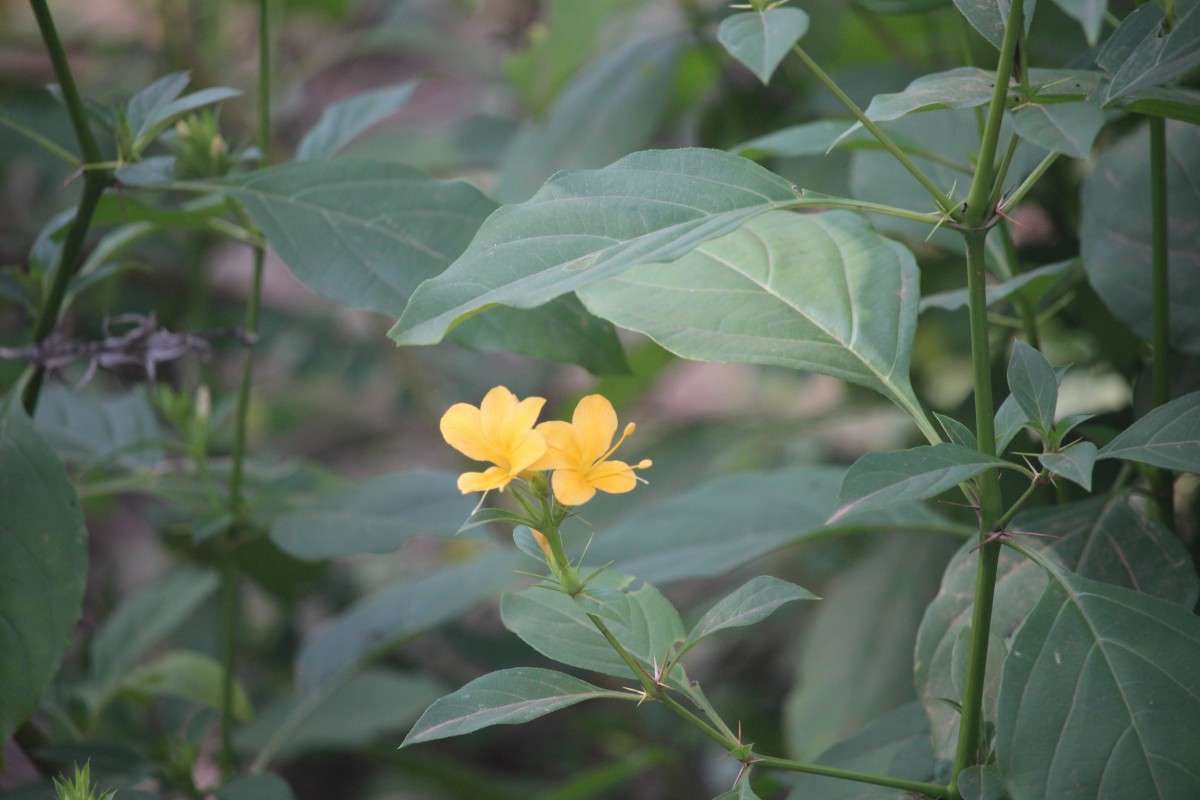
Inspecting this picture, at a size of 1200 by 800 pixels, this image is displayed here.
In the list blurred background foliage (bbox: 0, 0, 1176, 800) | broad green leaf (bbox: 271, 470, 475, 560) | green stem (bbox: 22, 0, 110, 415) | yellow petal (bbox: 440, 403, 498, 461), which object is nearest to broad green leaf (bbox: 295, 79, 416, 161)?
blurred background foliage (bbox: 0, 0, 1176, 800)

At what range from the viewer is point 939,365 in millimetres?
1744

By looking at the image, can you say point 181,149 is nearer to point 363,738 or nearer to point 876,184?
point 876,184

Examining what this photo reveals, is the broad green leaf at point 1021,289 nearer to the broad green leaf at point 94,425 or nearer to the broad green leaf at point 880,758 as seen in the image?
the broad green leaf at point 880,758

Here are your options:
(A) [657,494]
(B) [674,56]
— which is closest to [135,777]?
(A) [657,494]

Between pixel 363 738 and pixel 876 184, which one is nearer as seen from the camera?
pixel 876 184

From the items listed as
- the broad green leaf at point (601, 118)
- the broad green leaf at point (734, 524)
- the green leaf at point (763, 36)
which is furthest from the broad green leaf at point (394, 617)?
the green leaf at point (763, 36)

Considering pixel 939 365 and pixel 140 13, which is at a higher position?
pixel 140 13

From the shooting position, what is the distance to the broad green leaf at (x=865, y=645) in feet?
3.74

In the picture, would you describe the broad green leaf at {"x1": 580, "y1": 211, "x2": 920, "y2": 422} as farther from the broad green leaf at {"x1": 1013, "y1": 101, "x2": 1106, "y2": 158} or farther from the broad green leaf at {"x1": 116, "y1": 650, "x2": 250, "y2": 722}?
the broad green leaf at {"x1": 116, "y1": 650, "x2": 250, "y2": 722}

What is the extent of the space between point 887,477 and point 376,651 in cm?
83

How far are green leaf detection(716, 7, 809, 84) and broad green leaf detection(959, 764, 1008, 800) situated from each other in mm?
402

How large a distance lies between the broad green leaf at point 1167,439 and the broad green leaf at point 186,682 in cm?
90

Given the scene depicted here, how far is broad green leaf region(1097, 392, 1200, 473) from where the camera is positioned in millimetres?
495

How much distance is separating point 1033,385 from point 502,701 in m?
0.35
